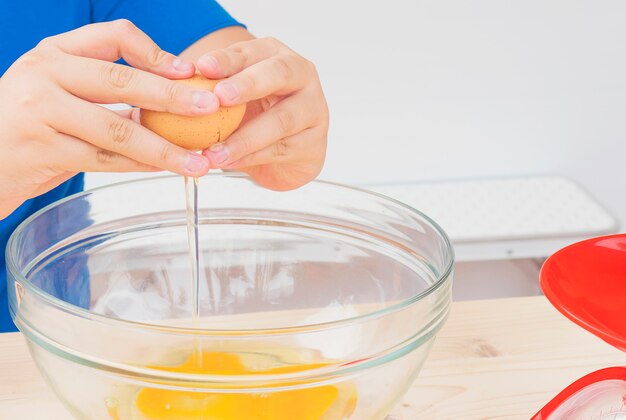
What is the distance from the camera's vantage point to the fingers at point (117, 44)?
2.37 feet

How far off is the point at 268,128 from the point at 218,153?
72 millimetres

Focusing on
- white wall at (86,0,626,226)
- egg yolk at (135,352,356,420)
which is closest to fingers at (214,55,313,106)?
egg yolk at (135,352,356,420)

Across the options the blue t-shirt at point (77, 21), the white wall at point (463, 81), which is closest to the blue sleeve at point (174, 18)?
the blue t-shirt at point (77, 21)

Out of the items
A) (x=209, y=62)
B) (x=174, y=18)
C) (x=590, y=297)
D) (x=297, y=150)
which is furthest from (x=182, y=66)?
(x=174, y=18)

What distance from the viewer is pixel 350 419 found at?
0.64 meters

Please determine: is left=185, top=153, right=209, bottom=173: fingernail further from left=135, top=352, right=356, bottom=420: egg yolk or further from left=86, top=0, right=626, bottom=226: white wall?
left=86, top=0, right=626, bottom=226: white wall

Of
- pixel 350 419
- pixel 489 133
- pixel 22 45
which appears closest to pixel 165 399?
pixel 350 419

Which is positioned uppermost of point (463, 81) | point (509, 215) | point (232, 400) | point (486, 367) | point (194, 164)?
point (194, 164)

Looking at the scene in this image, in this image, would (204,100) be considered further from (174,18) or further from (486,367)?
(174,18)

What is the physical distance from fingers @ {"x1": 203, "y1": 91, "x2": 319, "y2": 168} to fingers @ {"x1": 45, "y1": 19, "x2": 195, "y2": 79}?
0.08 metres

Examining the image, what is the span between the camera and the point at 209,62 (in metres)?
0.71

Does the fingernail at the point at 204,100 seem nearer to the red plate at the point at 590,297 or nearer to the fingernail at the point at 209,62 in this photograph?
the fingernail at the point at 209,62

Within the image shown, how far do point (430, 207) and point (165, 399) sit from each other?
1603 mm

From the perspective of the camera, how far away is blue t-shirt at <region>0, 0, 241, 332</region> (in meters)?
1.19
